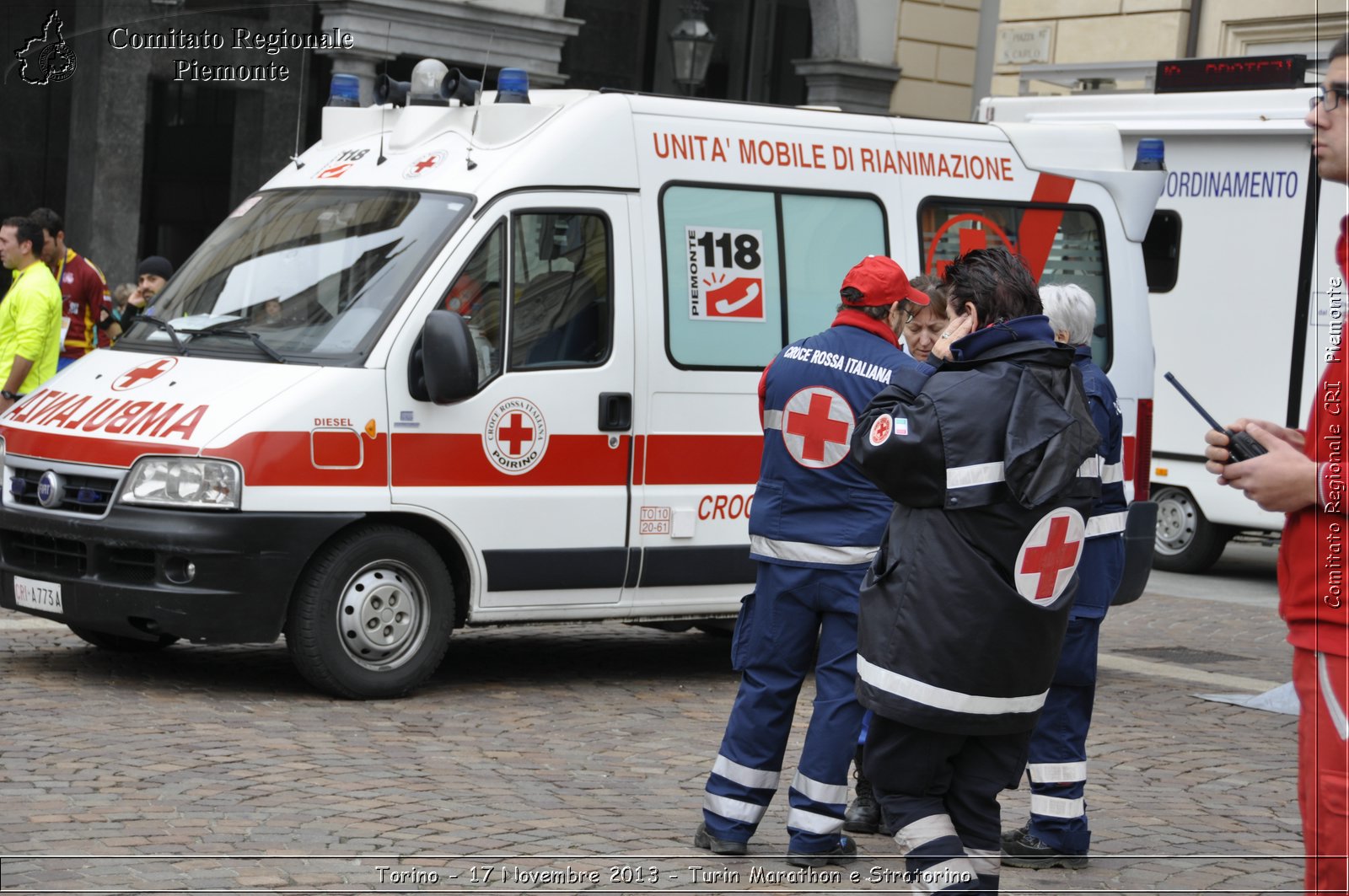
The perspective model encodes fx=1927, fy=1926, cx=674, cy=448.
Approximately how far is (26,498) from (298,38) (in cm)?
1118

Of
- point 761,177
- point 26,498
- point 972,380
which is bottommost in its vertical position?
point 26,498

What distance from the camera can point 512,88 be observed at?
28.2 feet

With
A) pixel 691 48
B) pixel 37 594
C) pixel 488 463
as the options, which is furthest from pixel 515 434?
pixel 691 48

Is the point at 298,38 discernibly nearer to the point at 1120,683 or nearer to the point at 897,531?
the point at 1120,683

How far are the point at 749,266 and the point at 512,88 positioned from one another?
1.36 m

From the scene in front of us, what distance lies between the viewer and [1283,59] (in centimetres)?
1426

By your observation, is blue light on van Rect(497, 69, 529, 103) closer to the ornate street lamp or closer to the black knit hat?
the black knit hat

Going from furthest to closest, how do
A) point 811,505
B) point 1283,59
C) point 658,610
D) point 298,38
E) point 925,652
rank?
point 298,38
point 1283,59
point 658,610
point 811,505
point 925,652

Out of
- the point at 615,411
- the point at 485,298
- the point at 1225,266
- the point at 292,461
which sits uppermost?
the point at 1225,266

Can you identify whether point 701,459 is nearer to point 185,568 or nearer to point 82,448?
point 185,568

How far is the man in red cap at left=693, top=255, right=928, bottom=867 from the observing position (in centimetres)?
589

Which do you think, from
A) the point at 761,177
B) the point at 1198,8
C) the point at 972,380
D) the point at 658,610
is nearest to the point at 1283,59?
the point at 1198,8

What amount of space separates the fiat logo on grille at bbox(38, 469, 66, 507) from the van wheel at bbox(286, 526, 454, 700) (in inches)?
41.4

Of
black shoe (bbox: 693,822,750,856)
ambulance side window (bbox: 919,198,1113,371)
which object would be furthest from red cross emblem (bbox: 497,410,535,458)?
black shoe (bbox: 693,822,750,856)
